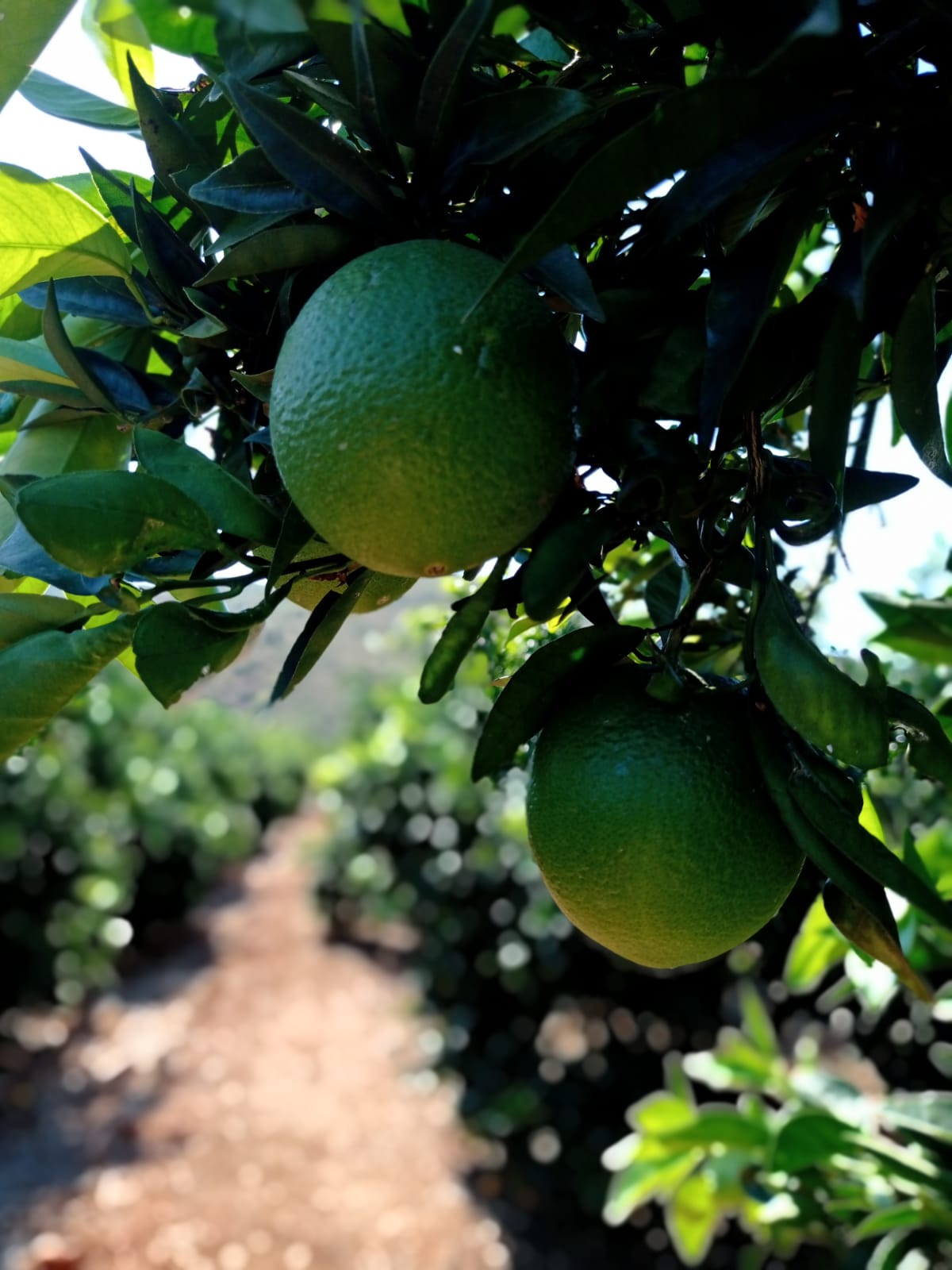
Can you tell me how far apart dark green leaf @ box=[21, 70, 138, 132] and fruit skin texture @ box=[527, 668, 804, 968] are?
445mm

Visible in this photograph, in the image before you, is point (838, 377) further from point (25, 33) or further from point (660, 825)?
point (25, 33)

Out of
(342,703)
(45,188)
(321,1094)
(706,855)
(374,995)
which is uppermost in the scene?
(45,188)

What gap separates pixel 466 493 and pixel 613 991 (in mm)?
2868

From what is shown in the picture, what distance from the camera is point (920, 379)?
0.52 m

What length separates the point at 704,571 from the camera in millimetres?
545

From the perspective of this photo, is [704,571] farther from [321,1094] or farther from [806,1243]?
[321,1094]

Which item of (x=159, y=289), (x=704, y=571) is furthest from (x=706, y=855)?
(x=159, y=289)

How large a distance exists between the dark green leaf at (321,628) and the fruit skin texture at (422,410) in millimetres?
89

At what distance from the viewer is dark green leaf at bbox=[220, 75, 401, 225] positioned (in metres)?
0.46

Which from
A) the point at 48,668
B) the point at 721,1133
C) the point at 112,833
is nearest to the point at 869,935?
the point at 48,668

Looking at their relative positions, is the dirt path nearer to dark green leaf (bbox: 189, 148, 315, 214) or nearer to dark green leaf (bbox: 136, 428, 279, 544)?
dark green leaf (bbox: 136, 428, 279, 544)

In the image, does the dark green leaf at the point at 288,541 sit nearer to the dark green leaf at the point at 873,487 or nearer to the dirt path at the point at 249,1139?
the dark green leaf at the point at 873,487

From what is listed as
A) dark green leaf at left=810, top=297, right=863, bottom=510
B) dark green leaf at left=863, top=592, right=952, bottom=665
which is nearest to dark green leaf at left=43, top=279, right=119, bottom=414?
dark green leaf at left=810, top=297, right=863, bottom=510

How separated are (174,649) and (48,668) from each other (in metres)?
0.09
